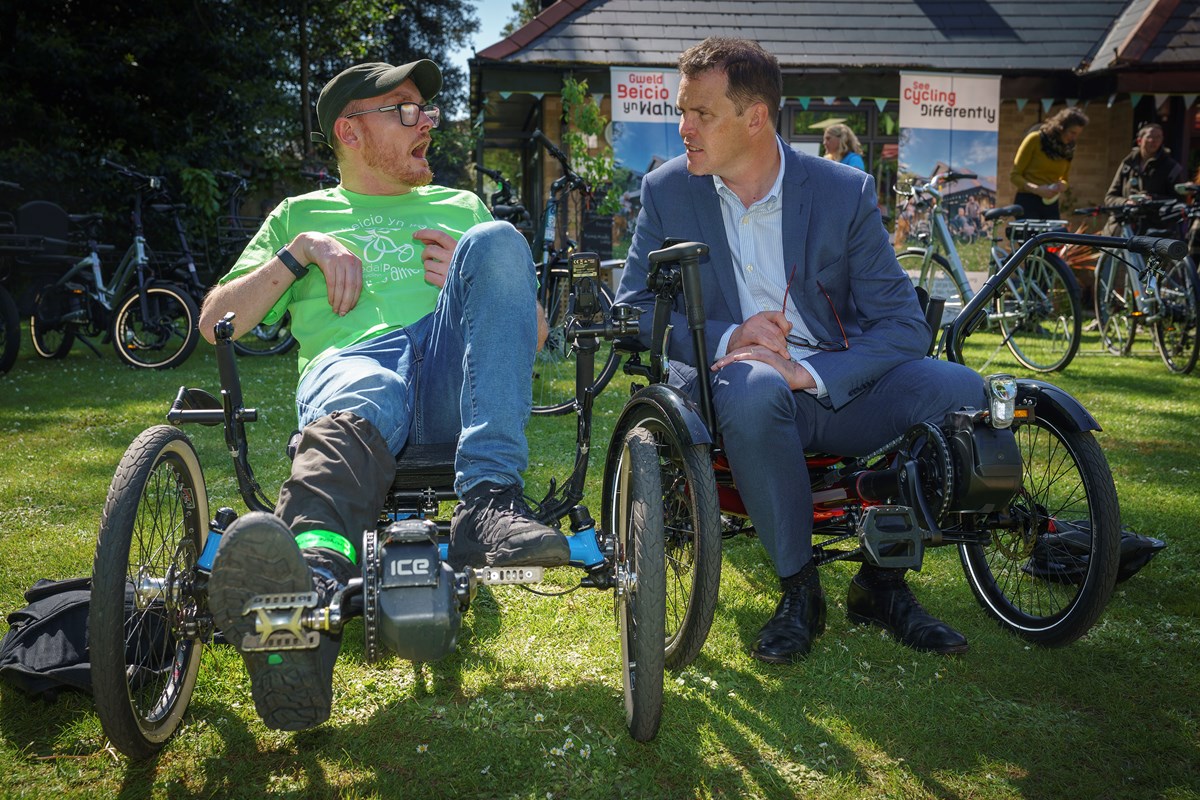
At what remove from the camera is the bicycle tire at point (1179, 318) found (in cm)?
700

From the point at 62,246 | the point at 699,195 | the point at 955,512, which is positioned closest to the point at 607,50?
the point at 62,246

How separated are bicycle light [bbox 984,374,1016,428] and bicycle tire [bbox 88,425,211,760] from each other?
1.82 metres

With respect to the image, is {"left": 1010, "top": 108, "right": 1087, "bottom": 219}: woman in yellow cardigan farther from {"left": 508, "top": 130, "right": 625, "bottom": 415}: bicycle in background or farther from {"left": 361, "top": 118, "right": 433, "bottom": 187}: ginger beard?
{"left": 361, "top": 118, "right": 433, "bottom": 187}: ginger beard

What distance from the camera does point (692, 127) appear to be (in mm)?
2836

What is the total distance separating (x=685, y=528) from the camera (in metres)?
2.48

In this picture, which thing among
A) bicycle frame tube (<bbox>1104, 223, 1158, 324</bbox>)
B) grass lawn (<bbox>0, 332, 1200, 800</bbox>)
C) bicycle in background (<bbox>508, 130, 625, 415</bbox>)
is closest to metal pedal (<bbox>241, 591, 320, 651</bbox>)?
grass lawn (<bbox>0, 332, 1200, 800</bbox>)

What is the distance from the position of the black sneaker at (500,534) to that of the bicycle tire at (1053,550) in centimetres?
120

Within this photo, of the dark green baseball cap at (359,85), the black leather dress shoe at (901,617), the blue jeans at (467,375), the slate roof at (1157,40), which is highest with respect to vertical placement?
the slate roof at (1157,40)

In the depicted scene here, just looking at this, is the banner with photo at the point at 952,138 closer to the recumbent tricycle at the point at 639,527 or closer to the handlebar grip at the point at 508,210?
the handlebar grip at the point at 508,210

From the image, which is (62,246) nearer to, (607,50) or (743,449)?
(607,50)

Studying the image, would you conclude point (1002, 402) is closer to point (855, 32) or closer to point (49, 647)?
point (49, 647)

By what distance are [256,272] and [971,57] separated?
12.1 m

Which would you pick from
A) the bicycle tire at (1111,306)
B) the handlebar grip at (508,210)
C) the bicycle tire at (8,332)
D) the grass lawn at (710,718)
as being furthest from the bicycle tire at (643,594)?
the bicycle tire at (1111,306)

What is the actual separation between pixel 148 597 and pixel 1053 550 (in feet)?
7.58
